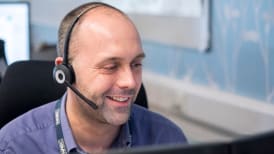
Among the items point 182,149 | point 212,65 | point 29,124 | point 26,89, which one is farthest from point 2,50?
point 182,149

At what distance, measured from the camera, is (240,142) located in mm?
573

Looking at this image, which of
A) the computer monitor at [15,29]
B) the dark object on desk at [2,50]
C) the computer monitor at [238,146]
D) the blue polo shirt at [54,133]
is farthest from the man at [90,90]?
the computer monitor at [15,29]

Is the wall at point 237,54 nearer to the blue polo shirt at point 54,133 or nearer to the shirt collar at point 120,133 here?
the blue polo shirt at point 54,133

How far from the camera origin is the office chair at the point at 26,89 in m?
1.52

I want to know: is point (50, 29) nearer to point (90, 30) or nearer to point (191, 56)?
point (191, 56)

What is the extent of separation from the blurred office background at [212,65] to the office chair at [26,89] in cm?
51

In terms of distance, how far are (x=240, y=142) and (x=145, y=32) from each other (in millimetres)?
1840

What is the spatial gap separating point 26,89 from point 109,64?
51cm

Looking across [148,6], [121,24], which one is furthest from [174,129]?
[148,6]

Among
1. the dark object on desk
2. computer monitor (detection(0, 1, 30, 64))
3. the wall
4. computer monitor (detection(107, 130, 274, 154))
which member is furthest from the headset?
computer monitor (detection(0, 1, 30, 64))

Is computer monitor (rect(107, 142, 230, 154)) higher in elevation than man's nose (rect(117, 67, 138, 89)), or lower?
higher

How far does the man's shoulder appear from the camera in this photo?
1157 mm

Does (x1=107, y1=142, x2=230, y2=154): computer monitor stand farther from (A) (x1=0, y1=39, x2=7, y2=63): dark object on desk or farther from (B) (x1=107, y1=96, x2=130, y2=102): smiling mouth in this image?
(A) (x1=0, y1=39, x2=7, y2=63): dark object on desk

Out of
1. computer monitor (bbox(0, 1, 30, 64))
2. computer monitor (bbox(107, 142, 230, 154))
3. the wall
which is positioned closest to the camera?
computer monitor (bbox(107, 142, 230, 154))
